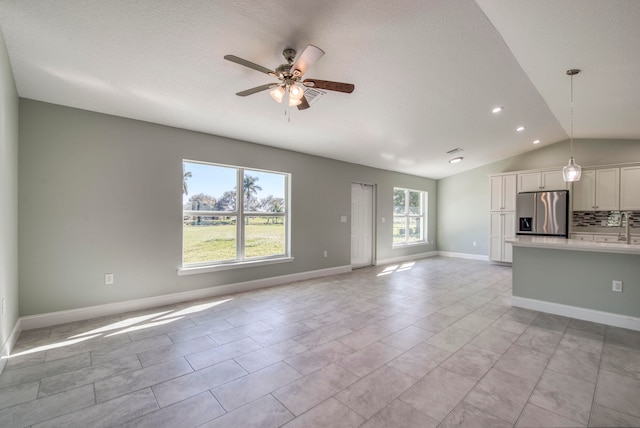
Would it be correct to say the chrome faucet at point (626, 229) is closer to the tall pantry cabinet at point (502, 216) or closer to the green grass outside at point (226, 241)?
the tall pantry cabinet at point (502, 216)

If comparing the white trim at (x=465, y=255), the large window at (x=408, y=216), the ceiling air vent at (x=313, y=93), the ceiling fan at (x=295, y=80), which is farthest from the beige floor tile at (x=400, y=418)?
the white trim at (x=465, y=255)

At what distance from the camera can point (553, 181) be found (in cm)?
610

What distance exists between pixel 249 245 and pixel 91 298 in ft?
6.99

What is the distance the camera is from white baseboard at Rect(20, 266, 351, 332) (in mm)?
3053

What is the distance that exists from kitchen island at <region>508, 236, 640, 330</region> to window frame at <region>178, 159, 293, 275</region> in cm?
355

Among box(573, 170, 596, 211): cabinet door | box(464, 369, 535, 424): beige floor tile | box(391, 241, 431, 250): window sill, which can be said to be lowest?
box(464, 369, 535, 424): beige floor tile

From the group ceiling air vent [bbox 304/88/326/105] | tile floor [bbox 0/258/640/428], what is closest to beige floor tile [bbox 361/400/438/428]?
tile floor [bbox 0/258/640/428]

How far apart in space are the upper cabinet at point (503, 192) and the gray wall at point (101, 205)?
5954 millimetres

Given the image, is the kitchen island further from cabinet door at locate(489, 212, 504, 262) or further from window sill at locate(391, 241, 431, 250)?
window sill at locate(391, 241, 431, 250)

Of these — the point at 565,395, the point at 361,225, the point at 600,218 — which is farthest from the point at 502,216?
the point at 565,395

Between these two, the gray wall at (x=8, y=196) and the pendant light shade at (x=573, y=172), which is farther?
the pendant light shade at (x=573, y=172)

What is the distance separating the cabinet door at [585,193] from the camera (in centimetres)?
562

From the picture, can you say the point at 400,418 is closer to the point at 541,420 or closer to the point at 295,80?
the point at 541,420

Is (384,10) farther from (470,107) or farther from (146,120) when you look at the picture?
(146,120)
